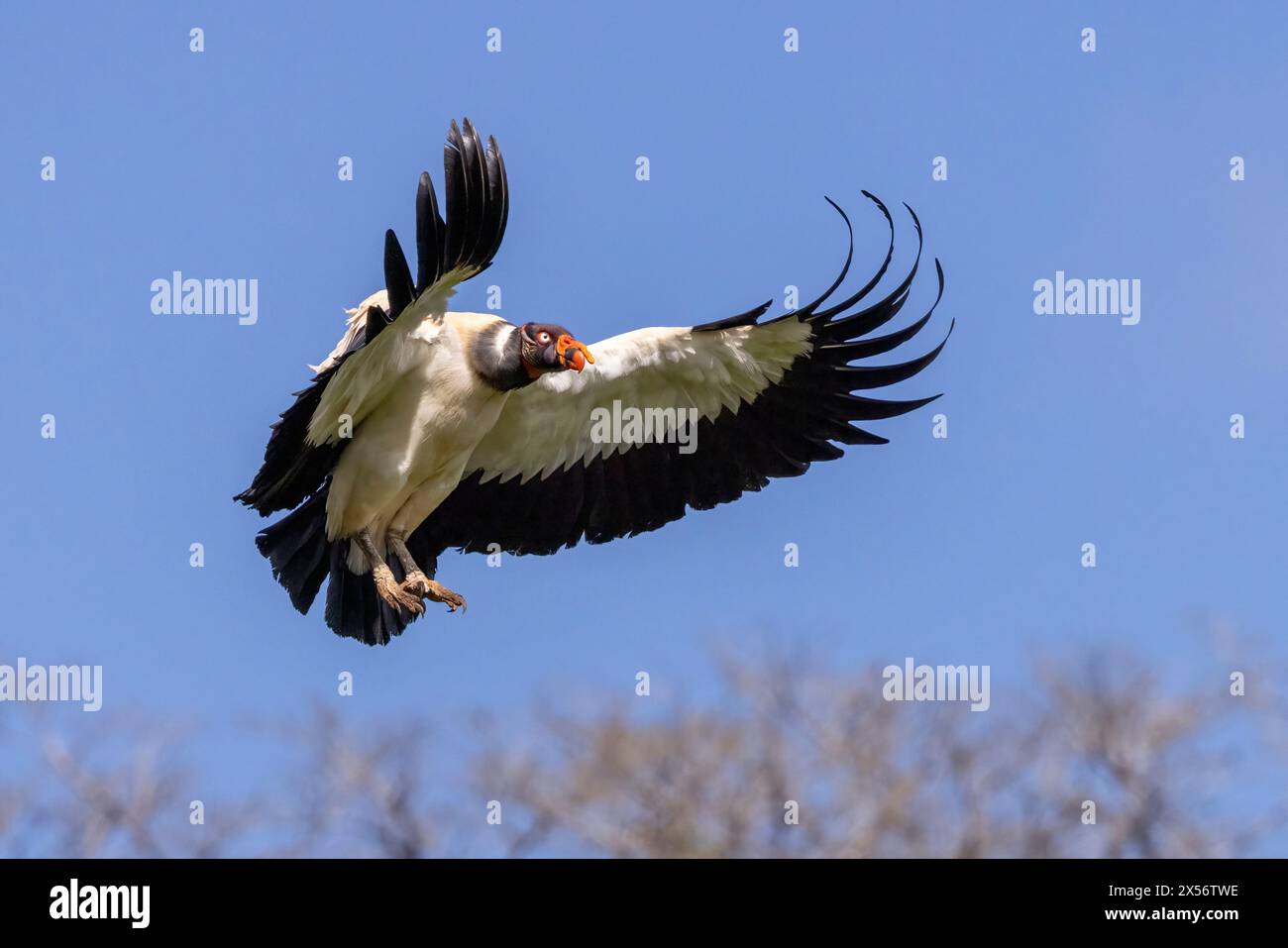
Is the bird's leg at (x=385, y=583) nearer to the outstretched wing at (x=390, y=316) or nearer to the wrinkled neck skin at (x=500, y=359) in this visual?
the outstretched wing at (x=390, y=316)

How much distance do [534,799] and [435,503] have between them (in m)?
16.0

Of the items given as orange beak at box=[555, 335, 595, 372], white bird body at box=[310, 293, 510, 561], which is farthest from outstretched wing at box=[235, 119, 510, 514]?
orange beak at box=[555, 335, 595, 372]

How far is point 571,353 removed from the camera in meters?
12.5

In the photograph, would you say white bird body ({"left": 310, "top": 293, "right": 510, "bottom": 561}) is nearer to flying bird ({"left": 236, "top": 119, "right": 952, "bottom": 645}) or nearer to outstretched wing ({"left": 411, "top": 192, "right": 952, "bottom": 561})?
flying bird ({"left": 236, "top": 119, "right": 952, "bottom": 645})

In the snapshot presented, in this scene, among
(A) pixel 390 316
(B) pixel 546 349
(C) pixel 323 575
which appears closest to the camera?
(A) pixel 390 316

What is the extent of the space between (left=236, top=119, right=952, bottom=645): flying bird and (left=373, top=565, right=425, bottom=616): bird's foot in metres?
0.01

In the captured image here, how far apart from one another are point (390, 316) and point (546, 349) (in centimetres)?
118

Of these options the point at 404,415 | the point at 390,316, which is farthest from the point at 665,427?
the point at 390,316

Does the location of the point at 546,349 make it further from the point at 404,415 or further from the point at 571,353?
the point at 404,415

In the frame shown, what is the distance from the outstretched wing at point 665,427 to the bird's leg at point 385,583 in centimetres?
80
